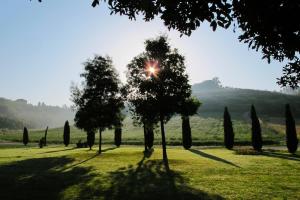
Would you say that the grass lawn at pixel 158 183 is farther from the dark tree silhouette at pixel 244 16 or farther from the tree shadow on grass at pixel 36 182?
the dark tree silhouette at pixel 244 16

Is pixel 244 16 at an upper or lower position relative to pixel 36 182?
upper

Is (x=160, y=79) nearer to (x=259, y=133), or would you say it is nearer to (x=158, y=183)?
(x=158, y=183)

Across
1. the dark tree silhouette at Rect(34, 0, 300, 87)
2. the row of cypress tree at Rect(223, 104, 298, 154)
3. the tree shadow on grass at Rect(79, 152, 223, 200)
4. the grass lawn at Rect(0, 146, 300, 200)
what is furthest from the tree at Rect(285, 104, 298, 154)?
the dark tree silhouette at Rect(34, 0, 300, 87)

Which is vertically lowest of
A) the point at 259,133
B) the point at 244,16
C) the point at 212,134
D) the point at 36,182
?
the point at 36,182

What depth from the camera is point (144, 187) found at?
67.9 feet

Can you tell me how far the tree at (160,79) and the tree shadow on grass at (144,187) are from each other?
11339 mm

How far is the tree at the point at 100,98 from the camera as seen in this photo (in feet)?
165

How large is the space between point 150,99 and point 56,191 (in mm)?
20632

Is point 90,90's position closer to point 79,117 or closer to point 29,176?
point 79,117

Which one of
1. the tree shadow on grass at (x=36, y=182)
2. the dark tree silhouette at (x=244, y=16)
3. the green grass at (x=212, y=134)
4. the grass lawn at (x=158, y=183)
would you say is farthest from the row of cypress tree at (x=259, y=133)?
the dark tree silhouette at (x=244, y=16)

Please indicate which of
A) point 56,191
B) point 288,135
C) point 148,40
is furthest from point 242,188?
point 288,135

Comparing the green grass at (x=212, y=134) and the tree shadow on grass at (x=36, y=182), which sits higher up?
the green grass at (x=212, y=134)

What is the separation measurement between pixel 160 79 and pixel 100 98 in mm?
15784

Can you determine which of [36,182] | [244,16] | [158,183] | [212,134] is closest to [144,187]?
[158,183]
